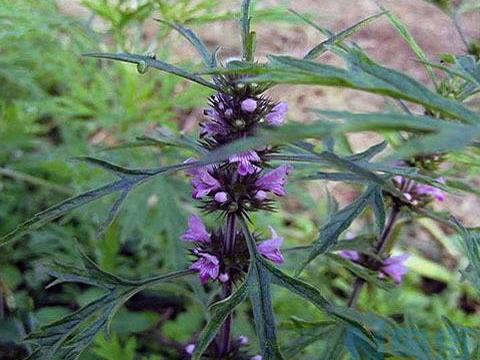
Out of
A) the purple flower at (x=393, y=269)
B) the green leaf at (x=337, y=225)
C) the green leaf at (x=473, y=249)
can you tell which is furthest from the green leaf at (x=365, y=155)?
the purple flower at (x=393, y=269)

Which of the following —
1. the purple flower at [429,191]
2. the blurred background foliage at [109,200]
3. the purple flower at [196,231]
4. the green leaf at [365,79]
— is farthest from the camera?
the blurred background foliage at [109,200]

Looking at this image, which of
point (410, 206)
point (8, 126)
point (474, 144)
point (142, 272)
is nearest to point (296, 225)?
point (142, 272)

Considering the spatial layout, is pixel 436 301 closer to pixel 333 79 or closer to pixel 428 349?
pixel 428 349

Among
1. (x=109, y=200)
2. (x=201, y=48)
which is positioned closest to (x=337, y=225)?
(x=201, y=48)

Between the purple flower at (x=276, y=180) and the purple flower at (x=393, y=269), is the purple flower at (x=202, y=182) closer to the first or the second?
the purple flower at (x=276, y=180)

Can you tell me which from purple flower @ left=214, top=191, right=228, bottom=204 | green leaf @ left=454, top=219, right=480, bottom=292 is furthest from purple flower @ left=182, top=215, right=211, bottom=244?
green leaf @ left=454, top=219, right=480, bottom=292

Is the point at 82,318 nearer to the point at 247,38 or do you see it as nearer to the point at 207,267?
the point at 207,267
